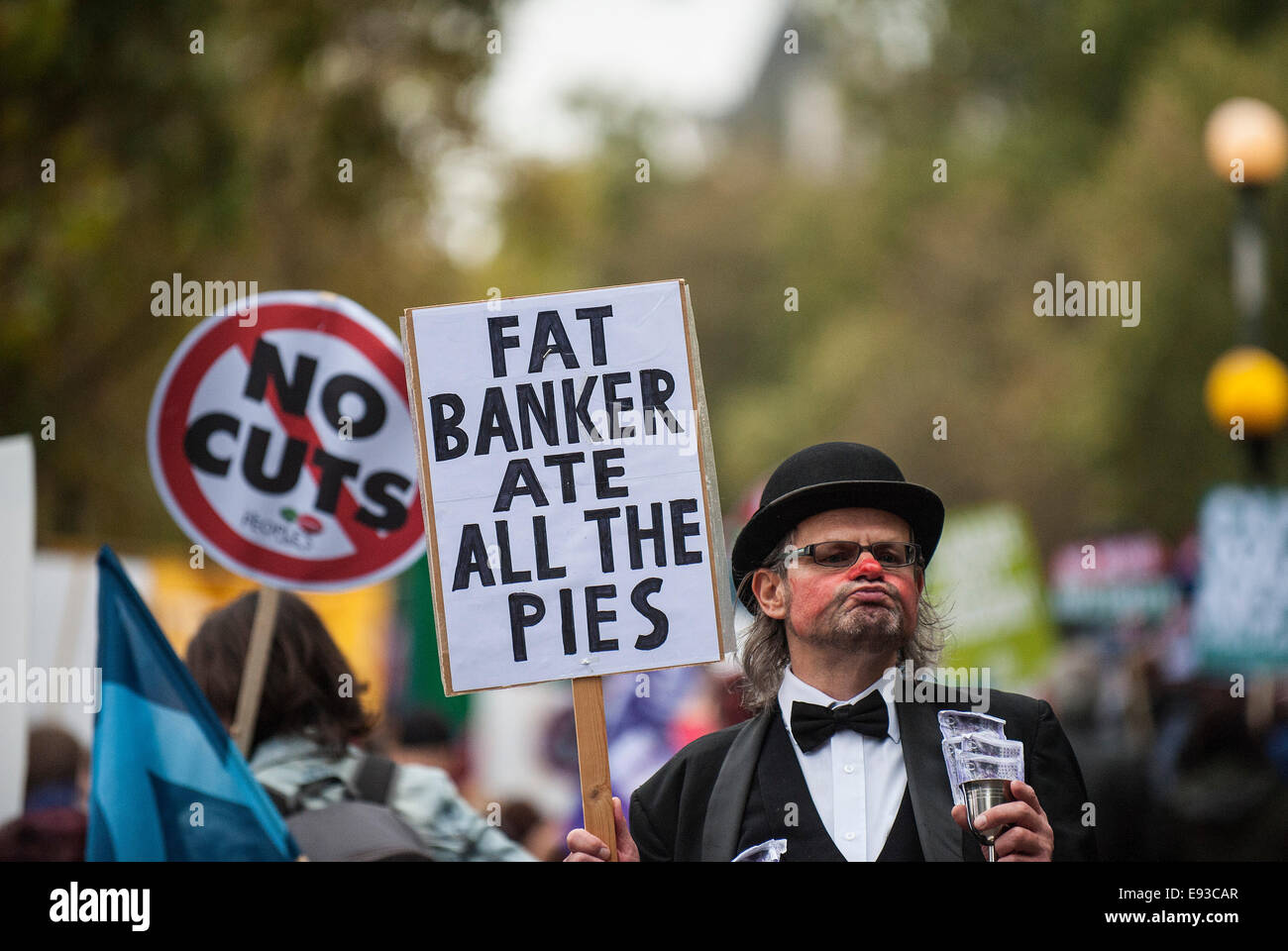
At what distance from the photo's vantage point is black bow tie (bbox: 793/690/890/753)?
3.22 m

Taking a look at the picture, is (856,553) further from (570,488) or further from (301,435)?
(301,435)

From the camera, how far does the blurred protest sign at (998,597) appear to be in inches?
419

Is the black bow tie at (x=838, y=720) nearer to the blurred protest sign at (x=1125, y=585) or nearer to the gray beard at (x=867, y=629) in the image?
the gray beard at (x=867, y=629)

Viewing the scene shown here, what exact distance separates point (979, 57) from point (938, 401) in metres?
13.0

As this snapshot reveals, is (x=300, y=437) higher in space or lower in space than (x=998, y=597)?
higher

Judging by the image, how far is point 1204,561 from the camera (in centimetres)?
1033

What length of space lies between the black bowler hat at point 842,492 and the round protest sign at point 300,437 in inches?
50.7

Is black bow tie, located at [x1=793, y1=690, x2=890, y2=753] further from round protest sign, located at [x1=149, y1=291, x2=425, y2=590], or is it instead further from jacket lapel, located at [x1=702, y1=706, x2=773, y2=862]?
round protest sign, located at [x1=149, y1=291, x2=425, y2=590]

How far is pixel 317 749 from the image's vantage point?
418 centimetres

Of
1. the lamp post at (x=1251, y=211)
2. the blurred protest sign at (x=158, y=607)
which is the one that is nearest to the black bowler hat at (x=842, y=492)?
the blurred protest sign at (x=158, y=607)

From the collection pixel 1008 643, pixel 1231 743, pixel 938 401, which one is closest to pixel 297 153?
pixel 1008 643

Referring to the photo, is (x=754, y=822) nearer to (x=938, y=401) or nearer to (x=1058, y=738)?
(x=1058, y=738)

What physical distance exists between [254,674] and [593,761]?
1.23m

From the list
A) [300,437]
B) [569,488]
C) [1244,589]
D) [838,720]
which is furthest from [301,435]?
[1244,589]
